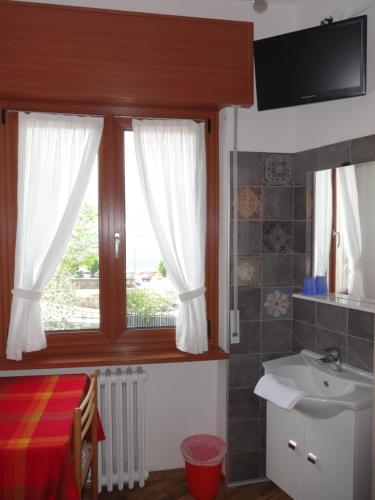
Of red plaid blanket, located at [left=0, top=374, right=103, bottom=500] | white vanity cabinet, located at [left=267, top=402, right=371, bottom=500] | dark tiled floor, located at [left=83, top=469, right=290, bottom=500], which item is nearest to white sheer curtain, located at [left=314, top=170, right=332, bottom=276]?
white vanity cabinet, located at [left=267, top=402, right=371, bottom=500]

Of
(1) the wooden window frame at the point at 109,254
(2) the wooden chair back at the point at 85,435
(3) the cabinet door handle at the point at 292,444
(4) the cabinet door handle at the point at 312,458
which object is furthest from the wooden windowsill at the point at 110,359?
(4) the cabinet door handle at the point at 312,458

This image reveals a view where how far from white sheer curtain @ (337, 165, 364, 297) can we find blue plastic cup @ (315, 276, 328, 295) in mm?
166

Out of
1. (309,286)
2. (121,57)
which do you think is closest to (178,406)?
(309,286)

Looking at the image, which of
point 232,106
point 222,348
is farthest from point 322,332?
point 232,106

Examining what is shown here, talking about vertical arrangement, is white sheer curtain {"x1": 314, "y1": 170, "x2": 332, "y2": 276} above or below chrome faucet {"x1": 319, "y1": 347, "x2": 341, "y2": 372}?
above

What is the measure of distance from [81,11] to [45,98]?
52 cm

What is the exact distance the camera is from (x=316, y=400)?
1.95 m

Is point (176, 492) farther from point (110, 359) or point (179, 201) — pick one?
point (179, 201)

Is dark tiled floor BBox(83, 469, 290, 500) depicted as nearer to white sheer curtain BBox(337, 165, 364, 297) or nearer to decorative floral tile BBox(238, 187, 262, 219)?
white sheer curtain BBox(337, 165, 364, 297)

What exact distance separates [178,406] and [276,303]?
94cm

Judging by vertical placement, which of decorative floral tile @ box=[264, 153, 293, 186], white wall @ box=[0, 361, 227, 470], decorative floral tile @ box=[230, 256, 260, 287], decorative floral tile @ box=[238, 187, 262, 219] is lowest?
white wall @ box=[0, 361, 227, 470]

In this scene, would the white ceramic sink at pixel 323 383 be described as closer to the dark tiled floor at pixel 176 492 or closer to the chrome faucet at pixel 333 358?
the chrome faucet at pixel 333 358

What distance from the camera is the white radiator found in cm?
246

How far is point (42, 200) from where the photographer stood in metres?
2.46
